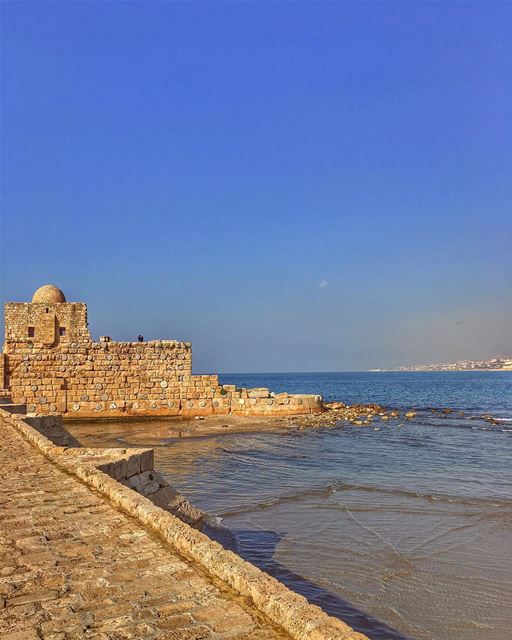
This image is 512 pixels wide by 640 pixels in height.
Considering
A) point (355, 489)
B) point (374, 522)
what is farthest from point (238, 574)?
point (355, 489)

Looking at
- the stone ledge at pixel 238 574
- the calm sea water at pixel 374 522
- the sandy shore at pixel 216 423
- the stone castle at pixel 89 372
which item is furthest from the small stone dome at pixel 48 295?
the stone ledge at pixel 238 574

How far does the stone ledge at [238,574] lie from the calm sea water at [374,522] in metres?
2.00

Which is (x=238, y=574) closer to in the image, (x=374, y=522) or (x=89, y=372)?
(x=374, y=522)

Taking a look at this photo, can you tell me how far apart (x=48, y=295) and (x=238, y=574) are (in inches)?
879

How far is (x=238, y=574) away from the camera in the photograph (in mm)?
3178

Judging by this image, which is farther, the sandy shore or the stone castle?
the stone castle

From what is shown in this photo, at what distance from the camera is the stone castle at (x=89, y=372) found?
69.0 ft

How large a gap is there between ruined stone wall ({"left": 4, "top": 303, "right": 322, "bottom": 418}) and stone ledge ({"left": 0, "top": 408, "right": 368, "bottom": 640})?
52.4ft

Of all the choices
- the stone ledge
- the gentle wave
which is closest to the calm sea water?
the gentle wave

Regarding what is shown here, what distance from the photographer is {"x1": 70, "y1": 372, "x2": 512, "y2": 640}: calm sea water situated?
209 inches

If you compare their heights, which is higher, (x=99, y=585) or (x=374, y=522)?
(x=99, y=585)

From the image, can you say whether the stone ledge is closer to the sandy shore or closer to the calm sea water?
the calm sea water

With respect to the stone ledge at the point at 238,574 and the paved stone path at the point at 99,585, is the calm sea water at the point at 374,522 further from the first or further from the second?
the paved stone path at the point at 99,585

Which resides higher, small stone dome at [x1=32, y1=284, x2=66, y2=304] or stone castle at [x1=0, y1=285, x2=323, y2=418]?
small stone dome at [x1=32, y1=284, x2=66, y2=304]
